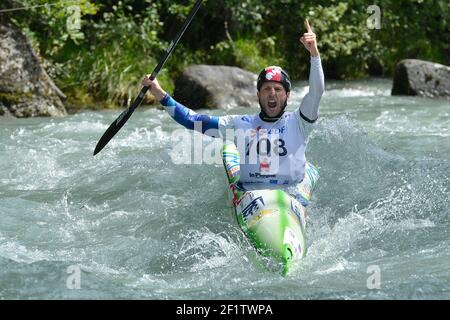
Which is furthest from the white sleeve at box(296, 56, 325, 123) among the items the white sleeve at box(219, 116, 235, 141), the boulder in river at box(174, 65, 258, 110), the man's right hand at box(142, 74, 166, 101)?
the boulder in river at box(174, 65, 258, 110)

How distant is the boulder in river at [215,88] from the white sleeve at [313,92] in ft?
19.5

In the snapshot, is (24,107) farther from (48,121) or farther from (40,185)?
(40,185)

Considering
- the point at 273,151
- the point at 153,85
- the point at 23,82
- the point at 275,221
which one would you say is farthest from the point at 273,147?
the point at 23,82

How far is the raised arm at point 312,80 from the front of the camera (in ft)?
18.1

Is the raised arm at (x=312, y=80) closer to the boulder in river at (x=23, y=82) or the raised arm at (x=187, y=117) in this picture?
the raised arm at (x=187, y=117)

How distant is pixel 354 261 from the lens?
16.8 ft

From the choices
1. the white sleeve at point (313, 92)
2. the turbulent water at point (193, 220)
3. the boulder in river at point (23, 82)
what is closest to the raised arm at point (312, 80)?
the white sleeve at point (313, 92)

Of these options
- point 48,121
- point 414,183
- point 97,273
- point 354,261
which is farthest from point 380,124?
point 97,273

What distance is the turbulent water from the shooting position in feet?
14.6

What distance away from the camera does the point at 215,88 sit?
12016 mm

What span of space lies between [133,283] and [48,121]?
6031mm

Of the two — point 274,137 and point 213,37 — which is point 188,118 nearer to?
point 274,137

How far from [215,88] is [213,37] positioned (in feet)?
10.6

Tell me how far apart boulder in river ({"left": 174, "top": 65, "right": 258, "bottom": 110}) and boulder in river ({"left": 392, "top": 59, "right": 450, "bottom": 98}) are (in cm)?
238
